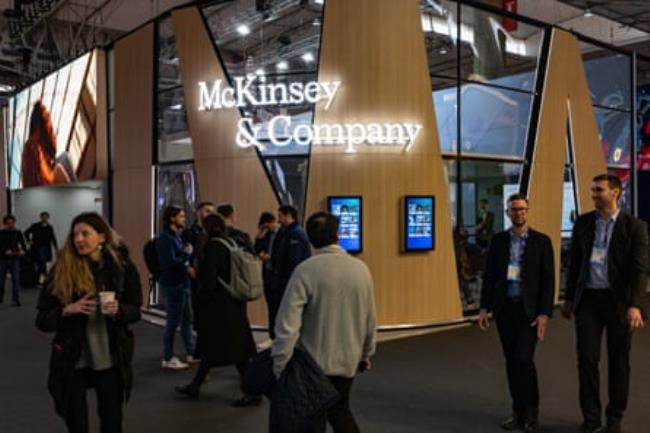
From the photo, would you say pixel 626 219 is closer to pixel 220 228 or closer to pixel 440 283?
pixel 220 228

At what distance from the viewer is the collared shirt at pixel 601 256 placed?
4.19 meters

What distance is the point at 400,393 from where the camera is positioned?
546 centimetres

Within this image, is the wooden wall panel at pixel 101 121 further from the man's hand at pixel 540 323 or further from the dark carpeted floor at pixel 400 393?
the man's hand at pixel 540 323

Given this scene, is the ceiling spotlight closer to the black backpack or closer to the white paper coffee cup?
the black backpack

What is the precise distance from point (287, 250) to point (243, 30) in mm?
5370

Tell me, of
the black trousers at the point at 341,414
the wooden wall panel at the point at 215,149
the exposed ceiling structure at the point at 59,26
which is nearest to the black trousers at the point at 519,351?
the black trousers at the point at 341,414

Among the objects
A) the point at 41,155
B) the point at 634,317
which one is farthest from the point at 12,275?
the point at 634,317

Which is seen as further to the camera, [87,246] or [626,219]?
[626,219]

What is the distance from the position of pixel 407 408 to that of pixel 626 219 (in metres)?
2.18

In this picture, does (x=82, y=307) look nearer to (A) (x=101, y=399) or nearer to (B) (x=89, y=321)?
(B) (x=89, y=321)

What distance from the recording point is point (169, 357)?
20.8 feet

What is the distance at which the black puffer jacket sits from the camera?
296 centimetres

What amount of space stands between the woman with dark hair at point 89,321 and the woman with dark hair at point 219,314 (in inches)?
73.1

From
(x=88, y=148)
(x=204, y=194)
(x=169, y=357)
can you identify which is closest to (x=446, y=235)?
(x=204, y=194)
